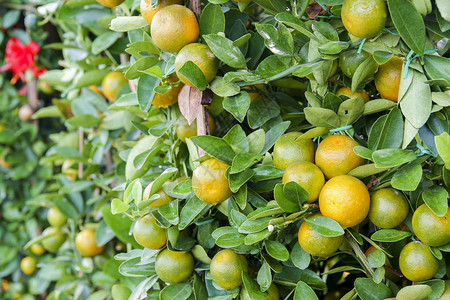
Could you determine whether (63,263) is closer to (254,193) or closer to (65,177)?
(65,177)

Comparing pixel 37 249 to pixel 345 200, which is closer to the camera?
pixel 345 200

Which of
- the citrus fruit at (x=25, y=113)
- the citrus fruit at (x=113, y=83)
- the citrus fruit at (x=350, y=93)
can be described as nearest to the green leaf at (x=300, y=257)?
the citrus fruit at (x=350, y=93)

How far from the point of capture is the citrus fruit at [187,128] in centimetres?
64

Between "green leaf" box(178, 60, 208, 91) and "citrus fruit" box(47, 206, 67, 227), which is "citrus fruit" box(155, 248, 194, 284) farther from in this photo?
"citrus fruit" box(47, 206, 67, 227)

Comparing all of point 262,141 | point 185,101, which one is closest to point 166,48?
point 185,101

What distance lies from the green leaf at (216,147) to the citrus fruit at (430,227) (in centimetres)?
23

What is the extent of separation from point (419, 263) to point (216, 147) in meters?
0.27

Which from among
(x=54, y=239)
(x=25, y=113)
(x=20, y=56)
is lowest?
(x=54, y=239)

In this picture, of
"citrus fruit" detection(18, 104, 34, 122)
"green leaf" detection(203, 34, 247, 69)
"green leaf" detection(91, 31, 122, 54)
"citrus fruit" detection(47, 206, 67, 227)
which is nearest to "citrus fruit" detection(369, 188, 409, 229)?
"green leaf" detection(203, 34, 247, 69)

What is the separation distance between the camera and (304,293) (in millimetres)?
500

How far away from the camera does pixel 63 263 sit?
1.07m

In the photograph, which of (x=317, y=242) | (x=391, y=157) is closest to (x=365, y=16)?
(x=391, y=157)

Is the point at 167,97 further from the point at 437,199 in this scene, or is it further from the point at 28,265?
the point at 28,265

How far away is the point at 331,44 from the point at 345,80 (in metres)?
0.08
